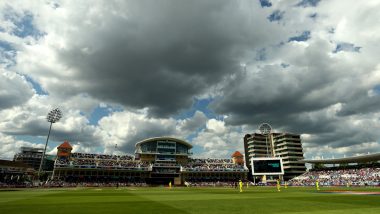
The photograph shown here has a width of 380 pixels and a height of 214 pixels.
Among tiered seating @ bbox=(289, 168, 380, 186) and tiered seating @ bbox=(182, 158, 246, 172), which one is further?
tiered seating @ bbox=(182, 158, 246, 172)

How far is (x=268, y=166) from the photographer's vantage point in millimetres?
93312

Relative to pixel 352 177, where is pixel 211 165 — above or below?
above

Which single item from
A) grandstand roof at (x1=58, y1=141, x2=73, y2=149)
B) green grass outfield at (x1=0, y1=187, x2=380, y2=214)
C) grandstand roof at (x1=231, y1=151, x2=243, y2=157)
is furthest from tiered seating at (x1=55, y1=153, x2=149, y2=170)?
green grass outfield at (x1=0, y1=187, x2=380, y2=214)

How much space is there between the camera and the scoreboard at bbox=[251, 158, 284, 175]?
3649 inches

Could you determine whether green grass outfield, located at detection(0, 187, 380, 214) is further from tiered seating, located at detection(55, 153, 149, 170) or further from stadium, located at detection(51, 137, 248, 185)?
stadium, located at detection(51, 137, 248, 185)

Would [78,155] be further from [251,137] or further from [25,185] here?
[251,137]

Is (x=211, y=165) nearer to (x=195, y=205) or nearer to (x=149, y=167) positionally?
(x=149, y=167)

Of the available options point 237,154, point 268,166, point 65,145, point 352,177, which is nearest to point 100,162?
point 65,145

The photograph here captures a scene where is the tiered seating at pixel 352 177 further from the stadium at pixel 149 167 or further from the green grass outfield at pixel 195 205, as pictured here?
the green grass outfield at pixel 195 205

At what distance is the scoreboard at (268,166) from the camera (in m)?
92.7

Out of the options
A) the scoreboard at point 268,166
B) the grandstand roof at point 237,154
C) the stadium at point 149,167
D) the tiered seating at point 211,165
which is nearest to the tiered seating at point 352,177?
the scoreboard at point 268,166

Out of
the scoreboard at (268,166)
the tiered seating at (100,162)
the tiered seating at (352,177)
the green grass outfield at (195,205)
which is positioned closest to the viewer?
the green grass outfield at (195,205)

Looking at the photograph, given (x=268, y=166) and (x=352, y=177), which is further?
(x=268, y=166)

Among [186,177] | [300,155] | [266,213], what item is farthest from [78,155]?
[300,155]
